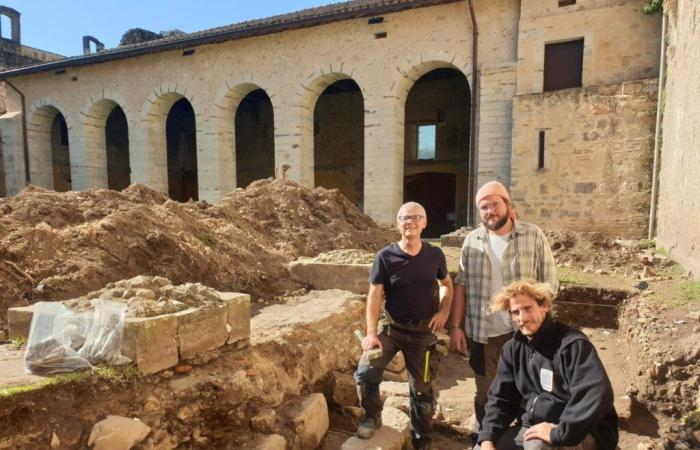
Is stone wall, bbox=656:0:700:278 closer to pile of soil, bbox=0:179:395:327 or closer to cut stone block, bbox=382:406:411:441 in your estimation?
cut stone block, bbox=382:406:411:441

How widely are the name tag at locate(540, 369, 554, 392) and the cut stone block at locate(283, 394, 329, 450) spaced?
1.74 metres

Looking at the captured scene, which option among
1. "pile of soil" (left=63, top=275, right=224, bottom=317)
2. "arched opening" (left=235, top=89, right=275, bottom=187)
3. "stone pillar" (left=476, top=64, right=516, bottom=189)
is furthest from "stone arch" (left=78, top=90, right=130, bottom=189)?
"pile of soil" (left=63, top=275, right=224, bottom=317)

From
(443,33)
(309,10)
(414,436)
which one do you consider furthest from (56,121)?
(414,436)

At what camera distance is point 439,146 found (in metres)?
16.8

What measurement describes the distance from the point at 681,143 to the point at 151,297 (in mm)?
8046

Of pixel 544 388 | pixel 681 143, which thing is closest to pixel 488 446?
pixel 544 388

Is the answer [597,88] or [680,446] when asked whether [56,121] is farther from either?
[680,446]

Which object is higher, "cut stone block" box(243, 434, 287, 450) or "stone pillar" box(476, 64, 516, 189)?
"stone pillar" box(476, 64, 516, 189)

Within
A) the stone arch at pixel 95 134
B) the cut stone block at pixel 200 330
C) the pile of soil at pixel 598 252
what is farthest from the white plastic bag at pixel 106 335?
the stone arch at pixel 95 134

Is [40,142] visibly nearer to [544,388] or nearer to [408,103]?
[408,103]

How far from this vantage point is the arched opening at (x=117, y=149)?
1991cm

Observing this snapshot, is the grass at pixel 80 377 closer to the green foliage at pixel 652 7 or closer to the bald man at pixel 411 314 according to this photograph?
the bald man at pixel 411 314

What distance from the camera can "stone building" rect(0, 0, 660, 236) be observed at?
9719 mm

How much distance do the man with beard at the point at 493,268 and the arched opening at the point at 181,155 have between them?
20.5 m
